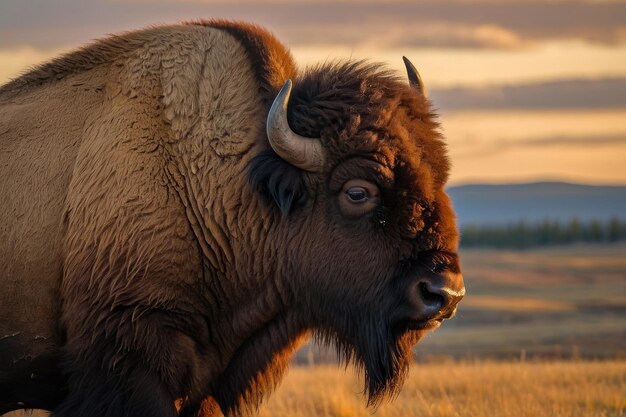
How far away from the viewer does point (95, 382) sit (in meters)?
6.62

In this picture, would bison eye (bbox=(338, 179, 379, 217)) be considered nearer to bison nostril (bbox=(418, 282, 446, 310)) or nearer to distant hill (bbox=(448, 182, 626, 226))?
bison nostril (bbox=(418, 282, 446, 310))

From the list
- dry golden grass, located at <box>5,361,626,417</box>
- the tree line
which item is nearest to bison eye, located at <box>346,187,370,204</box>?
dry golden grass, located at <box>5,361,626,417</box>

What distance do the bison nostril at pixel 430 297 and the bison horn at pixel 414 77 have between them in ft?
5.07

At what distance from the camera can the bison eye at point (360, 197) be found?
21.7 ft

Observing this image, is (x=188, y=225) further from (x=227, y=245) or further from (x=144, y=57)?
(x=144, y=57)

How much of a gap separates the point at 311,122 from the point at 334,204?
20.8 inches

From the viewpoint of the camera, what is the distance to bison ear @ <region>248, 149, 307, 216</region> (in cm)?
670

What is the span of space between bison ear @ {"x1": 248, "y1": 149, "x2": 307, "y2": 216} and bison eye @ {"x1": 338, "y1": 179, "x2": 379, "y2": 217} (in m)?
0.30

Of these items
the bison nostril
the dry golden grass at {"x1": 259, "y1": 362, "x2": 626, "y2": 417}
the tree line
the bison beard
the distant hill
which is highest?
the bison nostril

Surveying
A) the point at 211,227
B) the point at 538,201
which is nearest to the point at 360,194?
the point at 211,227

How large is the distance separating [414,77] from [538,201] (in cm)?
17083

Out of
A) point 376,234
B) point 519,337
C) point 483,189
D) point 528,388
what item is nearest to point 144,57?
point 376,234

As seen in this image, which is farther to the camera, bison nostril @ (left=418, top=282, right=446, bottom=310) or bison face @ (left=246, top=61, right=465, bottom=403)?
bison face @ (left=246, top=61, right=465, bottom=403)

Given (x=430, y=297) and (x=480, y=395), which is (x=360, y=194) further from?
(x=480, y=395)
